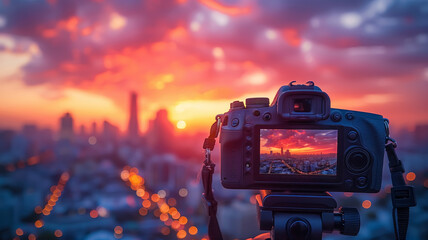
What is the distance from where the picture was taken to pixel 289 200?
0.82m

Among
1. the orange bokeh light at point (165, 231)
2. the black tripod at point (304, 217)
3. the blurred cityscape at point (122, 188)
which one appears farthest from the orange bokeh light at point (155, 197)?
the black tripod at point (304, 217)

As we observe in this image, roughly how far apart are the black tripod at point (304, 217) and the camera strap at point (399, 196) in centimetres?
10

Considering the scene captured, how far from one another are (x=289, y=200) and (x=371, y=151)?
0.28 m

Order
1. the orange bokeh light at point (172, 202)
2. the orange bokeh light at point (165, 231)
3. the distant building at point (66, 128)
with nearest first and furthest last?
1. the orange bokeh light at point (165, 231)
2. the orange bokeh light at point (172, 202)
3. the distant building at point (66, 128)

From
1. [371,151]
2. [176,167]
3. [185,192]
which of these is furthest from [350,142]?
[176,167]

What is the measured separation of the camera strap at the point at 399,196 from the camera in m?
0.78

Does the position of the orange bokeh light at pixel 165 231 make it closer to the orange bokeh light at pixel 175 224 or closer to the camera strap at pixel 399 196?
the orange bokeh light at pixel 175 224

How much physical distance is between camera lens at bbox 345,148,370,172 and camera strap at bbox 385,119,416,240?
2.6 inches

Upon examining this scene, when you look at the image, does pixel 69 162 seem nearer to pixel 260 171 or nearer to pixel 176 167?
pixel 176 167

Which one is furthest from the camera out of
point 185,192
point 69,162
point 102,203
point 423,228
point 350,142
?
point 69,162

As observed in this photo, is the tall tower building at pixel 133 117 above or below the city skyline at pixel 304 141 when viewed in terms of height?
above

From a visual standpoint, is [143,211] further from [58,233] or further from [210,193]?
[210,193]

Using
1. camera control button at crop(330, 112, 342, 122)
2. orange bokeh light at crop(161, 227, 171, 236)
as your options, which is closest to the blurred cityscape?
orange bokeh light at crop(161, 227, 171, 236)

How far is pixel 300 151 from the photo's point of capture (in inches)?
32.0
